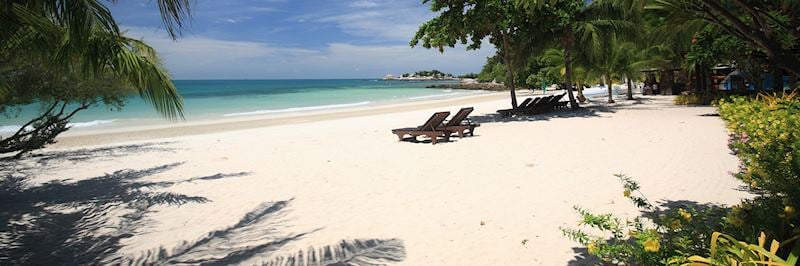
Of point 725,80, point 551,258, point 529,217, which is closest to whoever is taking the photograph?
point 551,258

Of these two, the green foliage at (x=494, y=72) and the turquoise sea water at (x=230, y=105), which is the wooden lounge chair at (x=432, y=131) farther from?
the green foliage at (x=494, y=72)

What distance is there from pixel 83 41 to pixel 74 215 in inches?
120

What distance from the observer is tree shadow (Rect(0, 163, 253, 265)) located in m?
3.85

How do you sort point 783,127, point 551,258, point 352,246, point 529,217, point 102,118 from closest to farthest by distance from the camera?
point 551,258 → point 352,246 → point 529,217 → point 783,127 → point 102,118

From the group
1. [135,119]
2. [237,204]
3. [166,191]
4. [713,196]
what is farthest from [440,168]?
[135,119]

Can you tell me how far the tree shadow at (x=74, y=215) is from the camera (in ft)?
12.6

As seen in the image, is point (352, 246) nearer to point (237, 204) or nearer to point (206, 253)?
point (206, 253)

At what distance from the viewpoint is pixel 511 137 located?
978cm

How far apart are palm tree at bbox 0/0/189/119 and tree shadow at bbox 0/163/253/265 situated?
1.42 meters

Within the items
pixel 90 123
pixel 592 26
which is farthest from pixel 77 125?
pixel 592 26

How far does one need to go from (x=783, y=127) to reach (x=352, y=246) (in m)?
4.98

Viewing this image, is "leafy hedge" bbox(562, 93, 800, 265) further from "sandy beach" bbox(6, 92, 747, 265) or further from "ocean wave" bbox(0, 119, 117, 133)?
"ocean wave" bbox(0, 119, 117, 133)

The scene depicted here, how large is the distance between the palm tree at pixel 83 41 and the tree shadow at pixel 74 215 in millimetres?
1420

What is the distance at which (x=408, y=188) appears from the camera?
5488mm
